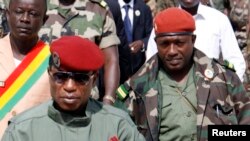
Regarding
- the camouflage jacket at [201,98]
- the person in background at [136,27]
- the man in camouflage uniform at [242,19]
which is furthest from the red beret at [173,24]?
the man in camouflage uniform at [242,19]

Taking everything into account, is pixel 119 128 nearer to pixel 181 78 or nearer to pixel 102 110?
pixel 102 110

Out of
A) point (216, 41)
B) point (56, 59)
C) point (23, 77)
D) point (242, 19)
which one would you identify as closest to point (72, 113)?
point (56, 59)

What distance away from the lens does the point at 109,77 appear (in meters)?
6.39

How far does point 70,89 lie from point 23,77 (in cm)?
107

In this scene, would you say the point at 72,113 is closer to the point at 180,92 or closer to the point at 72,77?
the point at 72,77

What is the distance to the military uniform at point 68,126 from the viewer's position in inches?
167

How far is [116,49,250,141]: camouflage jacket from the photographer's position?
539 cm

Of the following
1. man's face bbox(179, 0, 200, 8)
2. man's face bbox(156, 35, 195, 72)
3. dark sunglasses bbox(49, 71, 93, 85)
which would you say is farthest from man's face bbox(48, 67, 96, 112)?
man's face bbox(179, 0, 200, 8)

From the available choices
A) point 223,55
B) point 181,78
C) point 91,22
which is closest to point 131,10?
point 223,55

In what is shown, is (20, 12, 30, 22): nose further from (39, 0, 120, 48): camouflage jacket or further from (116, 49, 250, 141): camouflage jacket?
(39, 0, 120, 48): camouflage jacket

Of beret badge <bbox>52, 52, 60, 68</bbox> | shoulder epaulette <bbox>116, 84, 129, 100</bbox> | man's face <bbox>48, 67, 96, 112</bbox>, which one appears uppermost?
beret badge <bbox>52, 52, 60, 68</bbox>

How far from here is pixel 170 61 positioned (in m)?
5.53

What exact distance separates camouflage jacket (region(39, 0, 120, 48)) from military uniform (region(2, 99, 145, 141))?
1982mm

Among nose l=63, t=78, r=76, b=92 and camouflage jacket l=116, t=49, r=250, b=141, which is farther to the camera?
camouflage jacket l=116, t=49, r=250, b=141
